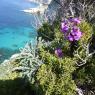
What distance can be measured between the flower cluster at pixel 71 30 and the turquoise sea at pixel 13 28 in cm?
1302

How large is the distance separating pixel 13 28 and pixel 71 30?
88.4 feet

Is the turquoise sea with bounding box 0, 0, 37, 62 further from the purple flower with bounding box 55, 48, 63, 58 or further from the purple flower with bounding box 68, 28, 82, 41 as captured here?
the purple flower with bounding box 68, 28, 82, 41

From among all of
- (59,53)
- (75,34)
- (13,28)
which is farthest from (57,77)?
(13,28)

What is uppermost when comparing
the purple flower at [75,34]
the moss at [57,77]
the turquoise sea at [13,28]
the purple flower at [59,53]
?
the purple flower at [75,34]

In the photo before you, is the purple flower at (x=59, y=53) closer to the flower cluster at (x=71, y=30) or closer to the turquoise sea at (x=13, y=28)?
the flower cluster at (x=71, y=30)

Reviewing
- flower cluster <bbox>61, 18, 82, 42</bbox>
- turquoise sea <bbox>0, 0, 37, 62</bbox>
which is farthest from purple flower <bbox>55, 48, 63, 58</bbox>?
turquoise sea <bbox>0, 0, 37, 62</bbox>

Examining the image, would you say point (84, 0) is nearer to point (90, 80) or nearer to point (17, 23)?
point (90, 80)

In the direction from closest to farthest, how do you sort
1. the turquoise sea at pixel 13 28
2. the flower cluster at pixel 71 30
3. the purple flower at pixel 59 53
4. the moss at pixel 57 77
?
the flower cluster at pixel 71 30 < the moss at pixel 57 77 < the purple flower at pixel 59 53 < the turquoise sea at pixel 13 28

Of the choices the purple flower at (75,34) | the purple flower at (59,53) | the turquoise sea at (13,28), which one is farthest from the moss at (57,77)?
the turquoise sea at (13,28)

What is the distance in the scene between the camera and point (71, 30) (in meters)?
8.15

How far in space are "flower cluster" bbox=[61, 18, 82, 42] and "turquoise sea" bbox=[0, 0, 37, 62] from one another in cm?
1302

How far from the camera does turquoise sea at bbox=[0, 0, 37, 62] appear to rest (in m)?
27.3

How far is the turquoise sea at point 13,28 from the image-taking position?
1075 inches

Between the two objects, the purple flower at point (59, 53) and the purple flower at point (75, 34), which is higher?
the purple flower at point (75, 34)
